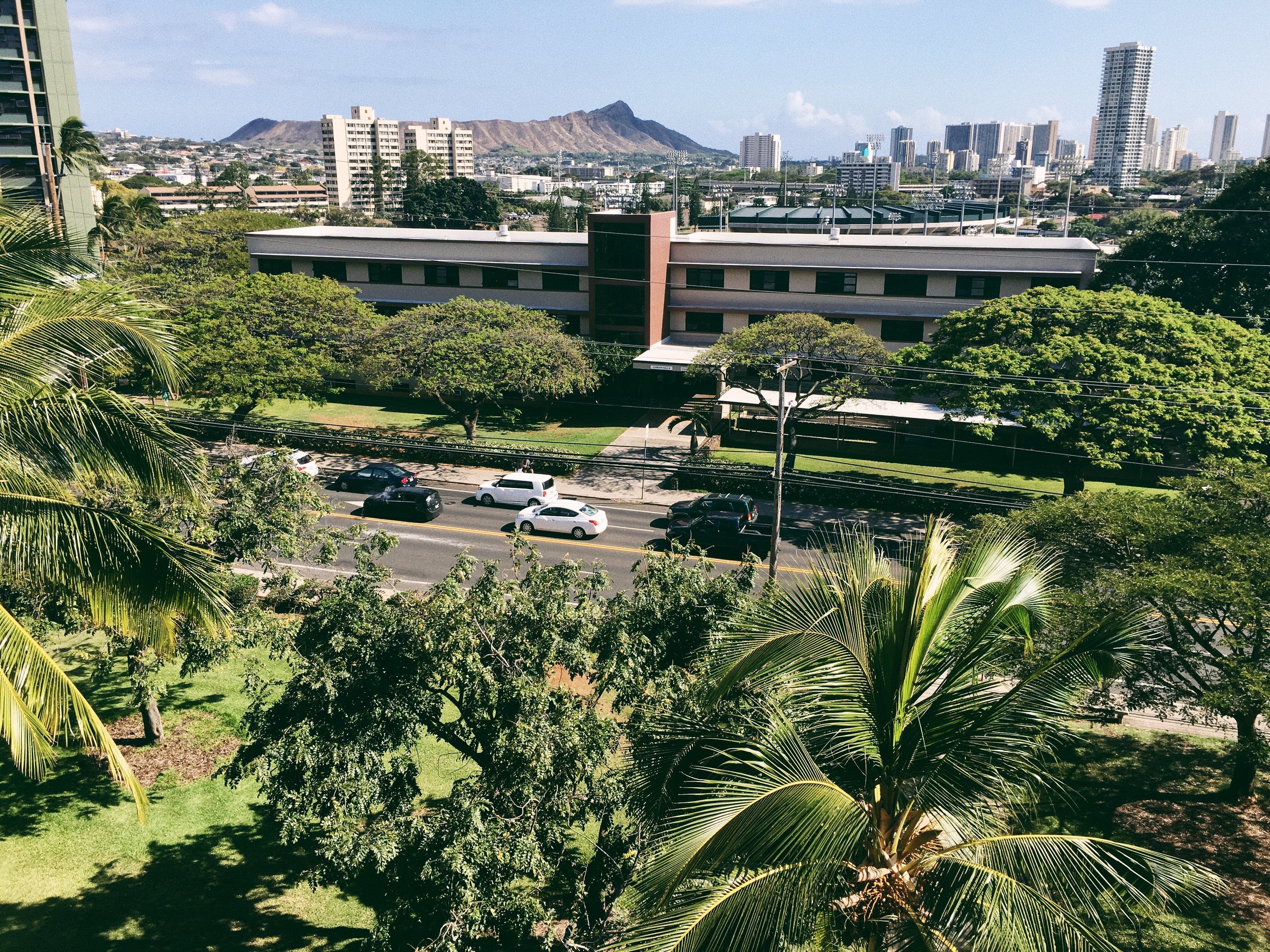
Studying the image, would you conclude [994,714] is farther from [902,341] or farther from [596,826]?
[902,341]

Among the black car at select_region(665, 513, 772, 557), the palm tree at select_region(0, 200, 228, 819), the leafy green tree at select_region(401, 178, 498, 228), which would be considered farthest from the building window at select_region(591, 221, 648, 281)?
the leafy green tree at select_region(401, 178, 498, 228)

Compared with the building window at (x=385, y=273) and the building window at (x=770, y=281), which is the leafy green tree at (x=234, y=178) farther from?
the building window at (x=770, y=281)

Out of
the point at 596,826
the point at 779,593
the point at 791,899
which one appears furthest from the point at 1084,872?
the point at 596,826

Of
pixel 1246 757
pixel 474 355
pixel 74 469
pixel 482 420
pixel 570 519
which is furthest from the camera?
pixel 482 420

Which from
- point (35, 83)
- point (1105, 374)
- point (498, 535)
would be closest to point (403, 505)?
point (498, 535)

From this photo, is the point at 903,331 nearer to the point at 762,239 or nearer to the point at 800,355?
the point at 762,239

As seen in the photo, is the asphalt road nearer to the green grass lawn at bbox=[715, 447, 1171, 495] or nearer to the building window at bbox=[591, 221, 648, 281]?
the green grass lawn at bbox=[715, 447, 1171, 495]
